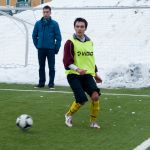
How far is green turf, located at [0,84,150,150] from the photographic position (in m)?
8.66

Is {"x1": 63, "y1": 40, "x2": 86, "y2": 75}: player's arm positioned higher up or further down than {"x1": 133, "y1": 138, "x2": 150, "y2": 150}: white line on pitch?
higher up

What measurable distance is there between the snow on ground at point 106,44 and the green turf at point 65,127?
272 centimetres

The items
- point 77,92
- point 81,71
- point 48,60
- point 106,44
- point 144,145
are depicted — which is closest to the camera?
point 144,145

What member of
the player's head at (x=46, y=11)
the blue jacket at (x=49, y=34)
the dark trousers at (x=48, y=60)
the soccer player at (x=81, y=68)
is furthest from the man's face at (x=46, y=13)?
the soccer player at (x=81, y=68)

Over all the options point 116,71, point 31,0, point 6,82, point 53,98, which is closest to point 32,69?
point 6,82

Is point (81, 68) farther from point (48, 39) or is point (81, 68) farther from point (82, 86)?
point (48, 39)

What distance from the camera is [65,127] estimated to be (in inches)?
393

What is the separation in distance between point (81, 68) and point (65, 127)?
998 mm

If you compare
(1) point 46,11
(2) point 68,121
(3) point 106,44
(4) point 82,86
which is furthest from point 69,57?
(3) point 106,44

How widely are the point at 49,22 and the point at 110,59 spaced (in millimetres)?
5702

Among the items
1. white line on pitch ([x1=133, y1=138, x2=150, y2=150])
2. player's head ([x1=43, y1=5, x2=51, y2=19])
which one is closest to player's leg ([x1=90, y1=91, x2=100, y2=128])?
white line on pitch ([x1=133, y1=138, x2=150, y2=150])

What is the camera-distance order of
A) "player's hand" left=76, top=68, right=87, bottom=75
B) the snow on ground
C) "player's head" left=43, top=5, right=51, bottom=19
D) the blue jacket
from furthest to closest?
the snow on ground
the blue jacket
"player's head" left=43, top=5, right=51, bottom=19
"player's hand" left=76, top=68, right=87, bottom=75

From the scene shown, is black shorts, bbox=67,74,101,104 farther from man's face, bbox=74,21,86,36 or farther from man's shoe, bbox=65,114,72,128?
man's face, bbox=74,21,86,36

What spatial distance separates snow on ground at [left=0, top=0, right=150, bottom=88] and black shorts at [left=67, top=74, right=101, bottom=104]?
621cm
